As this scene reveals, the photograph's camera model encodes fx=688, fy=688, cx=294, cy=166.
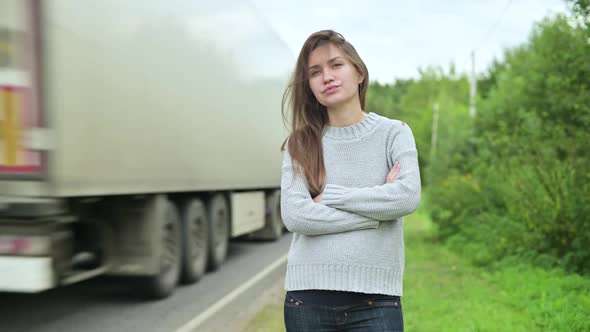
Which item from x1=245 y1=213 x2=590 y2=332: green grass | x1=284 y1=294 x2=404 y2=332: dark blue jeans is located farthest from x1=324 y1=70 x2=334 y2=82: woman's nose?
x1=245 y1=213 x2=590 y2=332: green grass

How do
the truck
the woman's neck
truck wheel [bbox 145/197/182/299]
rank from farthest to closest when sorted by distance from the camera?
truck wheel [bbox 145/197/182/299]
the truck
the woman's neck

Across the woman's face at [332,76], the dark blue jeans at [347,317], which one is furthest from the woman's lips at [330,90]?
the dark blue jeans at [347,317]

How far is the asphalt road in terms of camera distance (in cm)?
660

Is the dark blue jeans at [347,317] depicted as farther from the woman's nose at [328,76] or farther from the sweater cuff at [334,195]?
the woman's nose at [328,76]

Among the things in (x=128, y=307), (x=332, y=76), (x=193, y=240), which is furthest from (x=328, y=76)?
(x=193, y=240)

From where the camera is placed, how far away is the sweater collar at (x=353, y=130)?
96.7 inches

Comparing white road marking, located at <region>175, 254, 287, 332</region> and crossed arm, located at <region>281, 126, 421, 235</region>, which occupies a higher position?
crossed arm, located at <region>281, 126, 421, 235</region>

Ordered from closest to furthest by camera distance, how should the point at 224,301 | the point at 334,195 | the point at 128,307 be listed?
the point at 334,195 → the point at 128,307 → the point at 224,301

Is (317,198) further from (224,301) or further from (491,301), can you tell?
(224,301)

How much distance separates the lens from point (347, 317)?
7.47 feet

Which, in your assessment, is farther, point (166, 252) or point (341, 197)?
point (166, 252)

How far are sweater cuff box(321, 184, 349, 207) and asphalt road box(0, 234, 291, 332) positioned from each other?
4384 mm

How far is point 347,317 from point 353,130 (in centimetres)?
66

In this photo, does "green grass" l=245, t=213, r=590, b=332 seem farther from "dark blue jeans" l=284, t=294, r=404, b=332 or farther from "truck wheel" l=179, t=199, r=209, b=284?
"dark blue jeans" l=284, t=294, r=404, b=332
